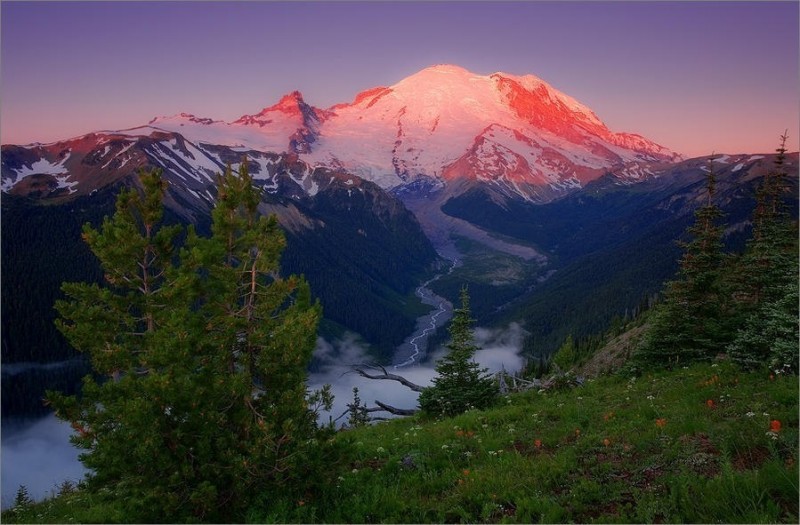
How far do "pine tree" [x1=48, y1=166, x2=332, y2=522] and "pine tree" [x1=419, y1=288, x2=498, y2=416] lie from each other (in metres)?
→ 10.8

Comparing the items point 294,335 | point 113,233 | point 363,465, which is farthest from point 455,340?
point 113,233

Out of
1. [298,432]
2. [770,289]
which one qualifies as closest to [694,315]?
[770,289]

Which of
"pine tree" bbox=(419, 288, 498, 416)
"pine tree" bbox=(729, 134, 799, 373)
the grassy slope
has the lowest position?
"pine tree" bbox=(419, 288, 498, 416)

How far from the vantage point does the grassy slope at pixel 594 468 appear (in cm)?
748

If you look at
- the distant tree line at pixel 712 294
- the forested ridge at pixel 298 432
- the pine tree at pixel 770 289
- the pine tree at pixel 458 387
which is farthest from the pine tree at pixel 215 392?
the distant tree line at pixel 712 294

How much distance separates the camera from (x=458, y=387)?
2105 centimetres

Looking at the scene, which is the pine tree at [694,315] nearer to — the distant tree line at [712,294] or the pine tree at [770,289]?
the distant tree line at [712,294]

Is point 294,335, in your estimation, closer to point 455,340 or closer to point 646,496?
point 646,496

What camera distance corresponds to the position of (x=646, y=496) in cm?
789

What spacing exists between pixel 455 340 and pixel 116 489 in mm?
15857

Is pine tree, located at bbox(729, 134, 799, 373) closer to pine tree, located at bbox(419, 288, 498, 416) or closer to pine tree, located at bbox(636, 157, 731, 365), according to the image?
pine tree, located at bbox(636, 157, 731, 365)

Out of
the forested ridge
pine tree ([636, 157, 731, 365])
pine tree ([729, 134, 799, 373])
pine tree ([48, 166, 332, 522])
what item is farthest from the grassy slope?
pine tree ([636, 157, 731, 365])

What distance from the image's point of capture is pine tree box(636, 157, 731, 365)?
19.9 metres

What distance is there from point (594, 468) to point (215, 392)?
317 inches
